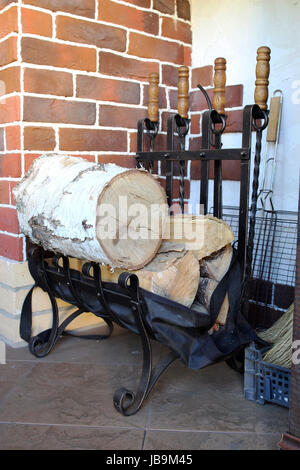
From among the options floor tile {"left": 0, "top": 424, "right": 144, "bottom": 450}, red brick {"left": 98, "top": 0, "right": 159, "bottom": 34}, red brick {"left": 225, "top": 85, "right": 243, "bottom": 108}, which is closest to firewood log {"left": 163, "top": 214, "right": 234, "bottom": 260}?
floor tile {"left": 0, "top": 424, "right": 144, "bottom": 450}

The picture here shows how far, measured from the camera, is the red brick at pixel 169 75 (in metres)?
2.47

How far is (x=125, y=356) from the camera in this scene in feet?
6.81

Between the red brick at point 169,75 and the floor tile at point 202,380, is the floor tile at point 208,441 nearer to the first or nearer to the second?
the floor tile at point 202,380

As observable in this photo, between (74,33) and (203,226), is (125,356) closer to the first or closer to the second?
(203,226)

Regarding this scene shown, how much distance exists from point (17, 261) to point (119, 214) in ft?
2.63

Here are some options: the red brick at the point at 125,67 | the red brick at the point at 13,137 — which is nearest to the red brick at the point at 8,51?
the red brick at the point at 13,137

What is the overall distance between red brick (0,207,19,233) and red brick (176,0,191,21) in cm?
135

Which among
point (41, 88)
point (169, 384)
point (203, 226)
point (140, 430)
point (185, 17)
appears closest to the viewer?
point (140, 430)

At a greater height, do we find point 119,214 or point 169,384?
point 119,214

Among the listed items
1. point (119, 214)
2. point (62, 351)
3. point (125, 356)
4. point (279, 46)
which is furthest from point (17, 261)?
point (279, 46)

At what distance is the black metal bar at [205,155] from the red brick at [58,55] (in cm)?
50

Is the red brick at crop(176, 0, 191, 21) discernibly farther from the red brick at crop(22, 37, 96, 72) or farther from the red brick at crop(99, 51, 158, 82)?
the red brick at crop(22, 37, 96, 72)

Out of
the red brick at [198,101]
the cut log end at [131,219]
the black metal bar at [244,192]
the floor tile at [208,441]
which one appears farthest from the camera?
Result: the red brick at [198,101]

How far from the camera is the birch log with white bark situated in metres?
1.52
